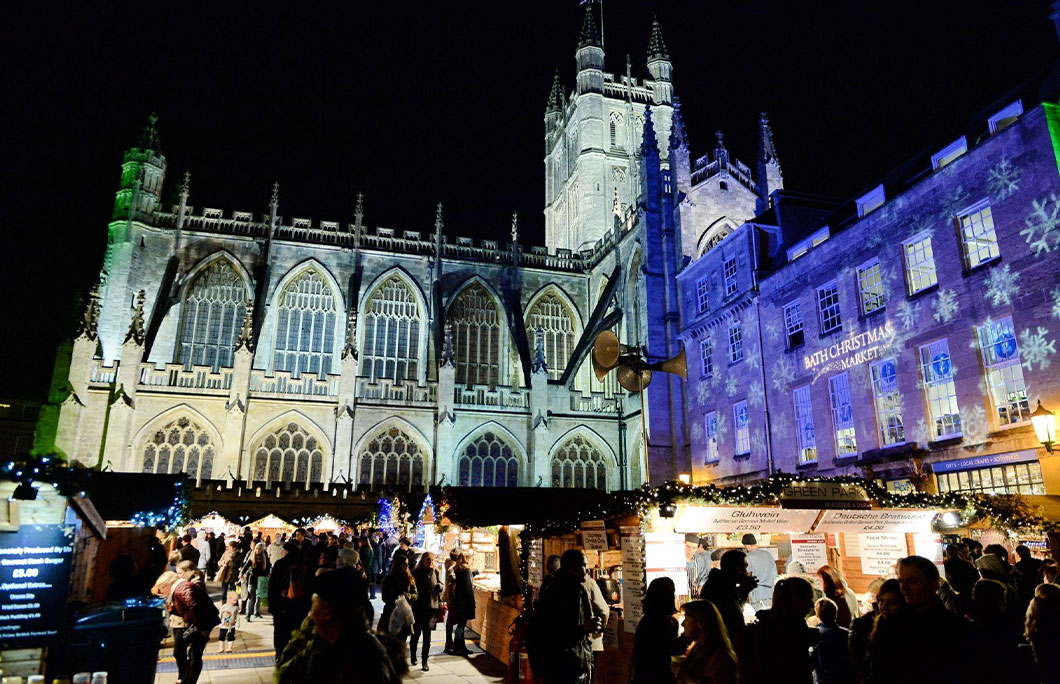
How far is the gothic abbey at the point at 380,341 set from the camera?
24.8 metres

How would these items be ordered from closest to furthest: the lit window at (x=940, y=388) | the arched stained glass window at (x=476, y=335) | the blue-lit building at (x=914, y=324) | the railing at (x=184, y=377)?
1. the blue-lit building at (x=914, y=324)
2. the lit window at (x=940, y=388)
3. the railing at (x=184, y=377)
4. the arched stained glass window at (x=476, y=335)

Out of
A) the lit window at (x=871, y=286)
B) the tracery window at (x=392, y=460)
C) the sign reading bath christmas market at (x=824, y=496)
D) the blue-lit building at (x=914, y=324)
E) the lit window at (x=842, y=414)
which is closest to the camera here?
the sign reading bath christmas market at (x=824, y=496)

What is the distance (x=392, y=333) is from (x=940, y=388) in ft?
76.8

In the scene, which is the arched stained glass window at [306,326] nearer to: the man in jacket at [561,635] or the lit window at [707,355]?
the lit window at [707,355]

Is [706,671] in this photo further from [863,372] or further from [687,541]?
[863,372]

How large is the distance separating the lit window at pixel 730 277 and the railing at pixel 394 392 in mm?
13414

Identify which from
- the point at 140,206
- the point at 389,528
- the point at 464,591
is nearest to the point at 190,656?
the point at 464,591

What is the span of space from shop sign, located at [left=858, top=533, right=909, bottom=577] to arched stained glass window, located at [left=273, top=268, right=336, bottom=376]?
24.4 m

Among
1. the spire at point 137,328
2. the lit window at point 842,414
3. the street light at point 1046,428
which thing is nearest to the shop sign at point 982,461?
the street light at point 1046,428

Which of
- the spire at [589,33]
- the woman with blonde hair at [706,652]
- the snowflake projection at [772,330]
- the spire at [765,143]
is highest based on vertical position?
the spire at [589,33]

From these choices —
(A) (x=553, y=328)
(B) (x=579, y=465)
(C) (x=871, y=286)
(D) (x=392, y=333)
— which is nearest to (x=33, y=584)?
(C) (x=871, y=286)

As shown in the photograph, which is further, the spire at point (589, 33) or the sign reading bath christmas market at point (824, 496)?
the spire at point (589, 33)

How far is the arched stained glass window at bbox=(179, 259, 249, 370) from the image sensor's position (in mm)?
28797

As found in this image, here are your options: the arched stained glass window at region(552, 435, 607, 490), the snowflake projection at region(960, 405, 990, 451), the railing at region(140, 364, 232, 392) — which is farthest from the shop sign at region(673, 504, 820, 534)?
the railing at region(140, 364, 232, 392)
